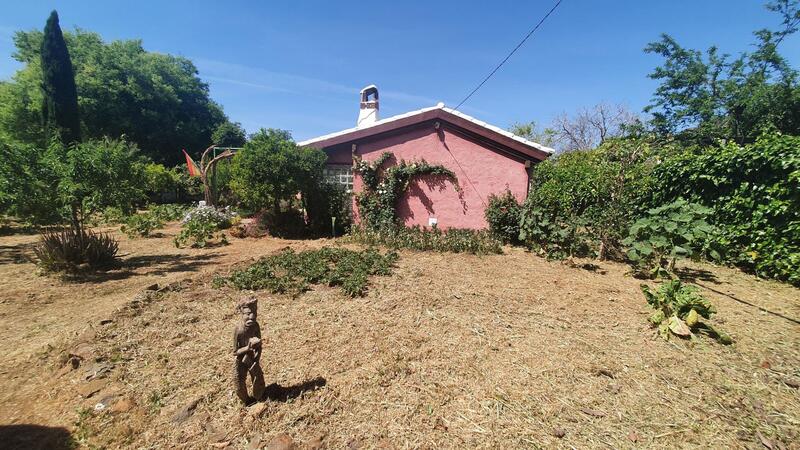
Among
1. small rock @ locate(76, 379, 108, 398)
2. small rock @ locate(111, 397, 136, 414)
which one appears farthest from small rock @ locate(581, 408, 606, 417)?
small rock @ locate(76, 379, 108, 398)

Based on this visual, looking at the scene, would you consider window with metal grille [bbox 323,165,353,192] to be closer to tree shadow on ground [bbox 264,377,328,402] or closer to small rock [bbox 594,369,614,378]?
tree shadow on ground [bbox 264,377,328,402]

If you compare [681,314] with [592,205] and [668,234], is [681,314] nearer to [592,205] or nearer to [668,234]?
[668,234]

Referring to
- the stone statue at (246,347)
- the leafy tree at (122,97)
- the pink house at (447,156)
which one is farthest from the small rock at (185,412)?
the leafy tree at (122,97)

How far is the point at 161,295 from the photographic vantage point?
473cm

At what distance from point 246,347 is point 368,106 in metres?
13.1

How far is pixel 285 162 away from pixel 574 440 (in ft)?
30.1

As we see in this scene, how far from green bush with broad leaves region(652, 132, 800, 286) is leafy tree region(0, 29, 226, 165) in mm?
31890

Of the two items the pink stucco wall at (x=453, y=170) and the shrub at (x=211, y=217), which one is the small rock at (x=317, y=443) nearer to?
the pink stucco wall at (x=453, y=170)

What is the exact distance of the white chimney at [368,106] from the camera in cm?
1359

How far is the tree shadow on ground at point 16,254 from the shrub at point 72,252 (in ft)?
4.27

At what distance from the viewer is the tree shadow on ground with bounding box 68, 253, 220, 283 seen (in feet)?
19.0

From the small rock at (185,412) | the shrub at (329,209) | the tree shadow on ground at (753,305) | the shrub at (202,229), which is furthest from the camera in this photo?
the shrub at (329,209)

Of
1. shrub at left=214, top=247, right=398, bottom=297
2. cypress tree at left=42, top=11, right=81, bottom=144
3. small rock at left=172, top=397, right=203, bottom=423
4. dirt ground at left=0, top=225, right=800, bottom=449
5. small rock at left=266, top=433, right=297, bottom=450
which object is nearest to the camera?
small rock at left=266, top=433, right=297, bottom=450

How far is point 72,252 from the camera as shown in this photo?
19.4 feet
